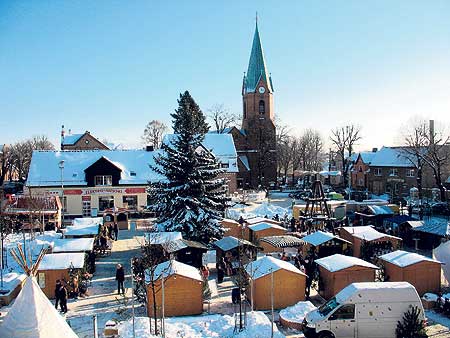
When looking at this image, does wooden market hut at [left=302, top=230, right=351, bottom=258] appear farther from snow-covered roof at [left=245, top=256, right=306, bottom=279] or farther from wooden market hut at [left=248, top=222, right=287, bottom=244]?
snow-covered roof at [left=245, top=256, right=306, bottom=279]

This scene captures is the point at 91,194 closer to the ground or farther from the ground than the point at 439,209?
farther from the ground

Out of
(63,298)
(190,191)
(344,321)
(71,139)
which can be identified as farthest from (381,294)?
(71,139)

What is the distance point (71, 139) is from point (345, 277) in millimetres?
57620

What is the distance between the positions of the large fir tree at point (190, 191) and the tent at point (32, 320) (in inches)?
569

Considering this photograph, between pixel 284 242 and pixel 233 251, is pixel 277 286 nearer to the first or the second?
pixel 233 251

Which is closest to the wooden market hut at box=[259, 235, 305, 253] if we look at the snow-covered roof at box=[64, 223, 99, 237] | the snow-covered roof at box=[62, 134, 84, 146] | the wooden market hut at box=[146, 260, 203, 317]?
the wooden market hut at box=[146, 260, 203, 317]

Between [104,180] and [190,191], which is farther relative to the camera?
[104,180]

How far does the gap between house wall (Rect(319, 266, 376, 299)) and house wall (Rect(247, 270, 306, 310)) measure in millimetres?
1105

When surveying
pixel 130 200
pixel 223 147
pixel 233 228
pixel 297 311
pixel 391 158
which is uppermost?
pixel 223 147

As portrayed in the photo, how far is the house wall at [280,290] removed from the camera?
16203 mm

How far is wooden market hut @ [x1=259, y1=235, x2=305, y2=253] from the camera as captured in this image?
72.7 feet

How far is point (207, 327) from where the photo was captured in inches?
557

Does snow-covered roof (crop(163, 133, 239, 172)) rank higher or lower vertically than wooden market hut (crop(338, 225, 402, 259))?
higher

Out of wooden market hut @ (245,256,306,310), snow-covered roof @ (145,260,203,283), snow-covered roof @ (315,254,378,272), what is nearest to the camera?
snow-covered roof @ (145,260,203,283)
